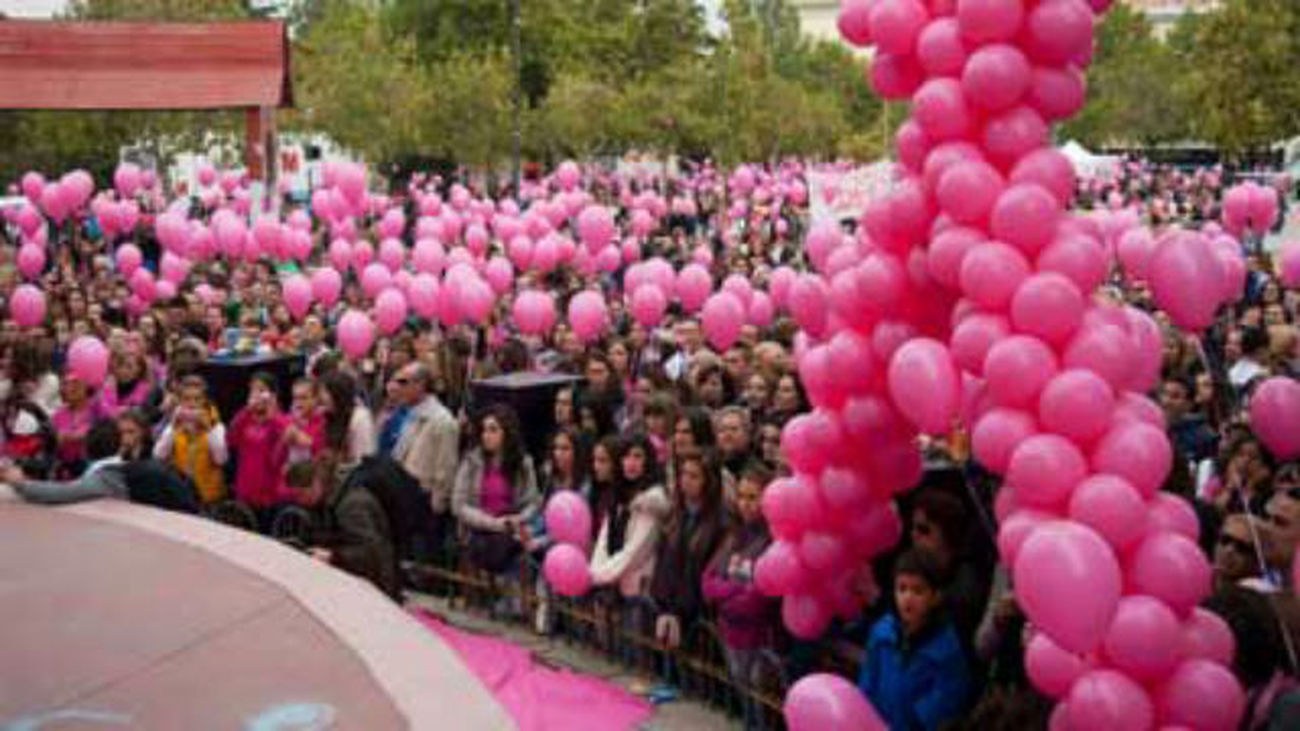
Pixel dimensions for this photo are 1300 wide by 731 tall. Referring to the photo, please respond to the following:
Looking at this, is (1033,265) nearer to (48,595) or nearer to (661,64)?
(48,595)

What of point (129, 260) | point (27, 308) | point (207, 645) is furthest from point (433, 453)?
point (129, 260)

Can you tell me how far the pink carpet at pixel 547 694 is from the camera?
28.0 feet

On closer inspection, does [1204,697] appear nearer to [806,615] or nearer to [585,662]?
[806,615]

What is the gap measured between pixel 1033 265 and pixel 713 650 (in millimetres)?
3060

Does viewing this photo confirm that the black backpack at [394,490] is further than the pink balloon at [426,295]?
A: No

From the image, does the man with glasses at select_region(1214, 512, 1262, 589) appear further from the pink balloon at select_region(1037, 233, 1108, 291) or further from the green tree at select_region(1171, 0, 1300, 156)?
the green tree at select_region(1171, 0, 1300, 156)

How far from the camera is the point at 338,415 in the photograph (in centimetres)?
1046

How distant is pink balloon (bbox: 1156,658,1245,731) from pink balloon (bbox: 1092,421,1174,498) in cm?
63

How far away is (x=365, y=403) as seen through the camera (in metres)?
11.9

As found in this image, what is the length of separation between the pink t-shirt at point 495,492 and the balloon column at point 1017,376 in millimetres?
2621

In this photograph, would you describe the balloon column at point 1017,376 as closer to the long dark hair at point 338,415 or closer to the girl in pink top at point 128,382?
the long dark hair at point 338,415

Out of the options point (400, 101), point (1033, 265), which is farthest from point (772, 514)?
point (400, 101)

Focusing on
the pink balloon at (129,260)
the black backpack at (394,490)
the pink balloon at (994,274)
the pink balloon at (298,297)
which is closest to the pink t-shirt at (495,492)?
the black backpack at (394,490)

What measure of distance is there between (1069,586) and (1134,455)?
66cm
